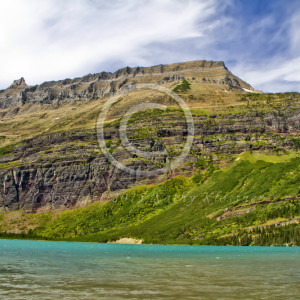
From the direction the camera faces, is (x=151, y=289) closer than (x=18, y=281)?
Yes

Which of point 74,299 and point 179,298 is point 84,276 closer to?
point 74,299

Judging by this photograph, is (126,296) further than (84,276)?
No

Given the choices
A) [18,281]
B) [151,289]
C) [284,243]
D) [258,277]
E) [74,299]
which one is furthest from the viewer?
[284,243]

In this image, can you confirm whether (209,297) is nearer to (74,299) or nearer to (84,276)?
(74,299)

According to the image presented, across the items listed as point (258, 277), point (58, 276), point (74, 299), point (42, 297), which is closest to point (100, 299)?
point (74, 299)

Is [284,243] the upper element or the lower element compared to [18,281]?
lower

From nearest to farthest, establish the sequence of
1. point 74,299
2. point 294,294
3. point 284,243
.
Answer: point 74,299 < point 294,294 < point 284,243

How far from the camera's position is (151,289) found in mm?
44344

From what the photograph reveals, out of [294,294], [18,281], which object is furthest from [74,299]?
[294,294]

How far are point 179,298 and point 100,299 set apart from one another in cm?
864

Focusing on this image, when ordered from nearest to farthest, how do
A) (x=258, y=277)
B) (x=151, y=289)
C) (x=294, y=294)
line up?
(x=294, y=294)
(x=151, y=289)
(x=258, y=277)

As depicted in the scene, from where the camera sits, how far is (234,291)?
42.8 m

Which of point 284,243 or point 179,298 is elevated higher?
point 179,298

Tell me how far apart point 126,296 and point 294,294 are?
1975cm
